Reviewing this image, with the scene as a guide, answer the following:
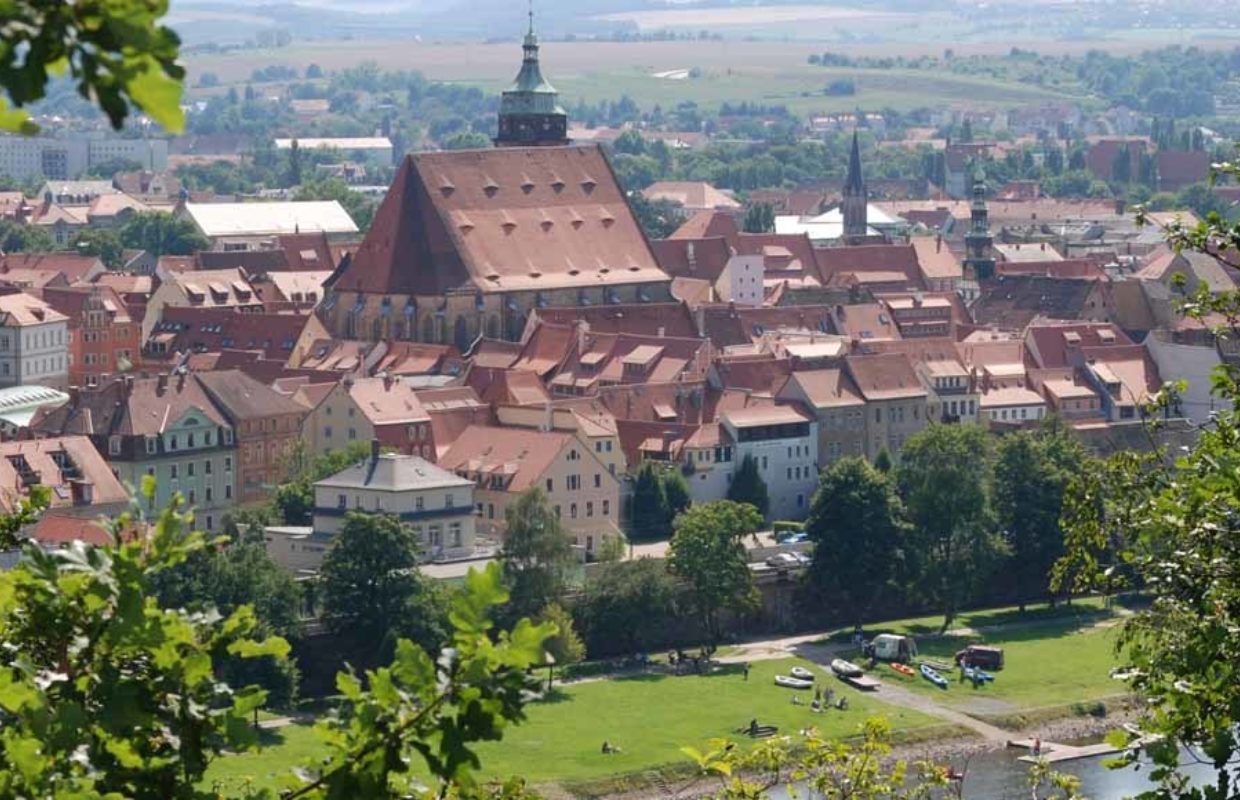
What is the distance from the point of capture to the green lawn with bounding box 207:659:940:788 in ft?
161

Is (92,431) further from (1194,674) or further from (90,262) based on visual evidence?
(1194,674)

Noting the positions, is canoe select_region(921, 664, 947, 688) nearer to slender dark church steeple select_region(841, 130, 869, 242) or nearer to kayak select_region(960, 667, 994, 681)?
kayak select_region(960, 667, 994, 681)

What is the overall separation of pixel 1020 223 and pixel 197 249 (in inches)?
1740

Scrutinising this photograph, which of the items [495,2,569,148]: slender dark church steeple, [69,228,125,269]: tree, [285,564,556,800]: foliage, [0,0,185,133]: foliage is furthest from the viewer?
[69,228,125,269]: tree

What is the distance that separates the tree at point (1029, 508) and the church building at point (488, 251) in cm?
2343

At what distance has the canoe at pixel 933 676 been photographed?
5689cm

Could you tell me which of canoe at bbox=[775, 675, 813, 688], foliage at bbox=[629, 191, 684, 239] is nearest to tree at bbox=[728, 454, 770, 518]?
canoe at bbox=[775, 675, 813, 688]

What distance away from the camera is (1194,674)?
13.8 m

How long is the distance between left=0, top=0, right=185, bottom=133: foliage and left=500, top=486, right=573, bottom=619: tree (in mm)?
49986

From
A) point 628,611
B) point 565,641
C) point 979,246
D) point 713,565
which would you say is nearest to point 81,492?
point 628,611

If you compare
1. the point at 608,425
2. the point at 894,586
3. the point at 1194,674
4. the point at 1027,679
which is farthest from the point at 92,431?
the point at 1194,674

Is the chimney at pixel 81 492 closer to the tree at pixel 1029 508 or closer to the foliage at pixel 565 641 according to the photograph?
the foliage at pixel 565 641

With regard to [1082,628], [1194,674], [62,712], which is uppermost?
[62,712]

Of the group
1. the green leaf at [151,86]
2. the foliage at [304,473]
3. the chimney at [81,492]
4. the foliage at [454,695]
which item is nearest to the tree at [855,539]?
the foliage at [304,473]
